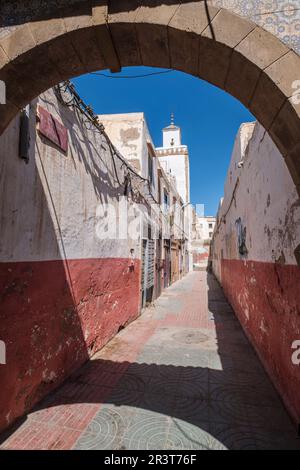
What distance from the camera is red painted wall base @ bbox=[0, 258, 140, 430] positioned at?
290 cm

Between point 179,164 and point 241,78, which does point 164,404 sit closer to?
point 241,78

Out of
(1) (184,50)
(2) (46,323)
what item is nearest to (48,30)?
(1) (184,50)

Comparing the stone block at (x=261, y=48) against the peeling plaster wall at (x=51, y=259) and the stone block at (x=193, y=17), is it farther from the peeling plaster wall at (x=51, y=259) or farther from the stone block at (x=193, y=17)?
the peeling plaster wall at (x=51, y=259)

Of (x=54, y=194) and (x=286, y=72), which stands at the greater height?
(x=286, y=72)

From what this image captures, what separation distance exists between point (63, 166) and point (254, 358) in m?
4.66

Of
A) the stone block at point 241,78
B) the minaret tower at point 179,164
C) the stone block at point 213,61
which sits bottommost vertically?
the stone block at point 241,78

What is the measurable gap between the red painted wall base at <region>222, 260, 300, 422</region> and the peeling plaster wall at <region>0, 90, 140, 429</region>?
3013 millimetres

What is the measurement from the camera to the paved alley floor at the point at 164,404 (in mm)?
2703

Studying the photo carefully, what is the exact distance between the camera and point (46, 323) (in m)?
3.55

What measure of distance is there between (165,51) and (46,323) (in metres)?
3.39

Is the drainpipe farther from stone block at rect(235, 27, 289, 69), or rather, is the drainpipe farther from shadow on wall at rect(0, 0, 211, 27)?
stone block at rect(235, 27, 289, 69)

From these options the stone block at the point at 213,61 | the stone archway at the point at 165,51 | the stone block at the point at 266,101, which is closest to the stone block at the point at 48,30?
the stone archway at the point at 165,51

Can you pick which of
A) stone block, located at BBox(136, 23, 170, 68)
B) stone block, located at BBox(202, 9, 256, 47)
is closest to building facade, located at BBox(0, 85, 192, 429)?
stone block, located at BBox(136, 23, 170, 68)

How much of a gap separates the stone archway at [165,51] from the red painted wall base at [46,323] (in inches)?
72.1
